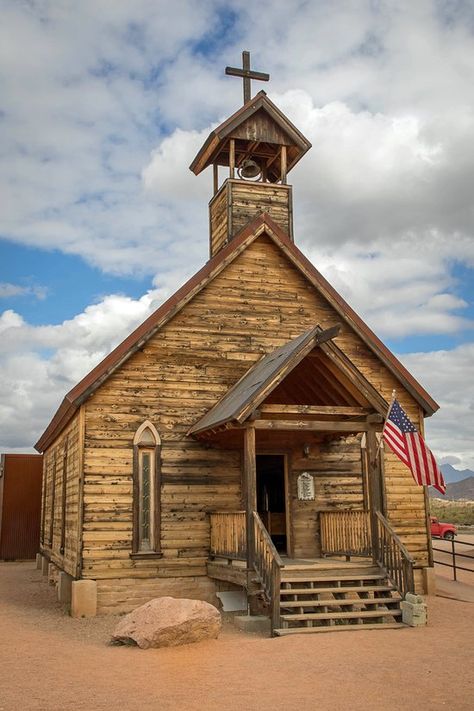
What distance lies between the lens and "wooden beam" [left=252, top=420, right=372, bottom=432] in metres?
13.1

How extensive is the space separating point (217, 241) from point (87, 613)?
9587mm

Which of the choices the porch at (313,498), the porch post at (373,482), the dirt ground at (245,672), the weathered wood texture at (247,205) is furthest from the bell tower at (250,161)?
the dirt ground at (245,672)

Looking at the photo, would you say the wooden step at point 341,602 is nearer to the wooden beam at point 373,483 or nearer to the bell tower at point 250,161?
the wooden beam at point 373,483

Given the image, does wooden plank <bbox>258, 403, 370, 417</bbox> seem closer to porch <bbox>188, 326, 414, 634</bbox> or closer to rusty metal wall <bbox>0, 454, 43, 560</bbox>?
porch <bbox>188, 326, 414, 634</bbox>

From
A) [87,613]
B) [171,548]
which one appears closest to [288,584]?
[171,548]

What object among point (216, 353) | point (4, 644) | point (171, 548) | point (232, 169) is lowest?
point (4, 644)

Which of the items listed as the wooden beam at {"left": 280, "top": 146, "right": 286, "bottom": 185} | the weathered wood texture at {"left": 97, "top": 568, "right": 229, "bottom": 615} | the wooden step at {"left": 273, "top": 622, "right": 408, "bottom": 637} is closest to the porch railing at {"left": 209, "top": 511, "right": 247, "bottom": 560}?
the weathered wood texture at {"left": 97, "top": 568, "right": 229, "bottom": 615}

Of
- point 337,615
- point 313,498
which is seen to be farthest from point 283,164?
point 337,615

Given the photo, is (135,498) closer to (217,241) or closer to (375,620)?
(375,620)

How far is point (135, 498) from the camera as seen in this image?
1477 centimetres

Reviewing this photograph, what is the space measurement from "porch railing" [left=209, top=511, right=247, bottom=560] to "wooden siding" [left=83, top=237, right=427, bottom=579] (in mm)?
394

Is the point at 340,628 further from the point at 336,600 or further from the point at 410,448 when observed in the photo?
the point at 410,448

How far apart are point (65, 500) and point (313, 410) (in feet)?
25.2

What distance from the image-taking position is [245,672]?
8930 mm
